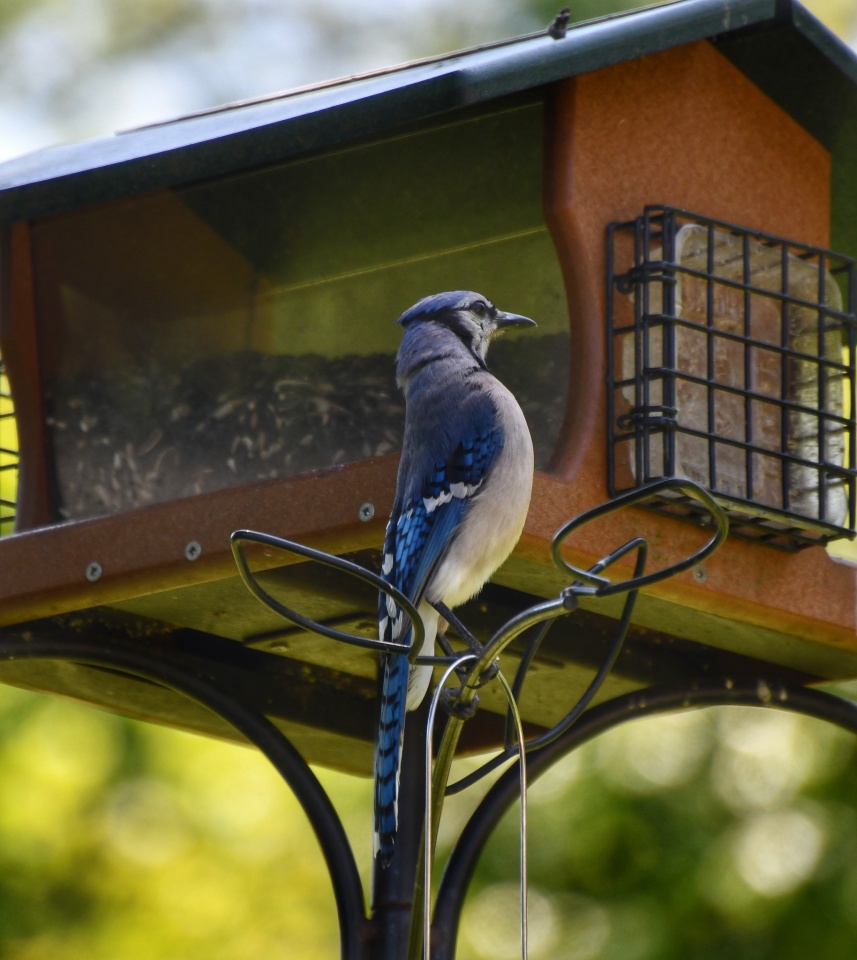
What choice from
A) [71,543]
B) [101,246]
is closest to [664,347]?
[71,543]

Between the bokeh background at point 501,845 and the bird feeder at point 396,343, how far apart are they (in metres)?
2.66

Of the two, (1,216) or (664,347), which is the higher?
(1,216)

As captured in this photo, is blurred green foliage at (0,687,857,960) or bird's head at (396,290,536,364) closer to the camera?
bird's head at (396,290,536,364)

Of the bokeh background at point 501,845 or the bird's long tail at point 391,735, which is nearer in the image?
the bird's long tail at point 391,735

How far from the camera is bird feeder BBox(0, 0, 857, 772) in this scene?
3.86 m

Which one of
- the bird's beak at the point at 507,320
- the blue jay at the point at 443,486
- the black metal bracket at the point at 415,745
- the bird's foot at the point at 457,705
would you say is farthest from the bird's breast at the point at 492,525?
the bird's foot at the point at 457,705

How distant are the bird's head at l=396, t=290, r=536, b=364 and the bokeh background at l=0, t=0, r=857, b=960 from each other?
11.5 feet

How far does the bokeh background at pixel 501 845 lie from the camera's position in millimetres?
7027

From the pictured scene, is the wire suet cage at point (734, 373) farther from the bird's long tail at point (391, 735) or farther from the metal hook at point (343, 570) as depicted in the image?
the metal hook at point (343, 570)

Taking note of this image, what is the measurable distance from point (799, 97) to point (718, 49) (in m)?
0.29

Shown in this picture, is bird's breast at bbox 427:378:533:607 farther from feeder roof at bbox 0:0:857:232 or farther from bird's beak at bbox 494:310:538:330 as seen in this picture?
feeder roof at bbox 0:0:857:232

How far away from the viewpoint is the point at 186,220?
491cm

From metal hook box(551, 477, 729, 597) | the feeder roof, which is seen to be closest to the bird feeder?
the feeder roof

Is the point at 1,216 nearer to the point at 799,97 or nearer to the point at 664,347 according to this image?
the point at 664,347
